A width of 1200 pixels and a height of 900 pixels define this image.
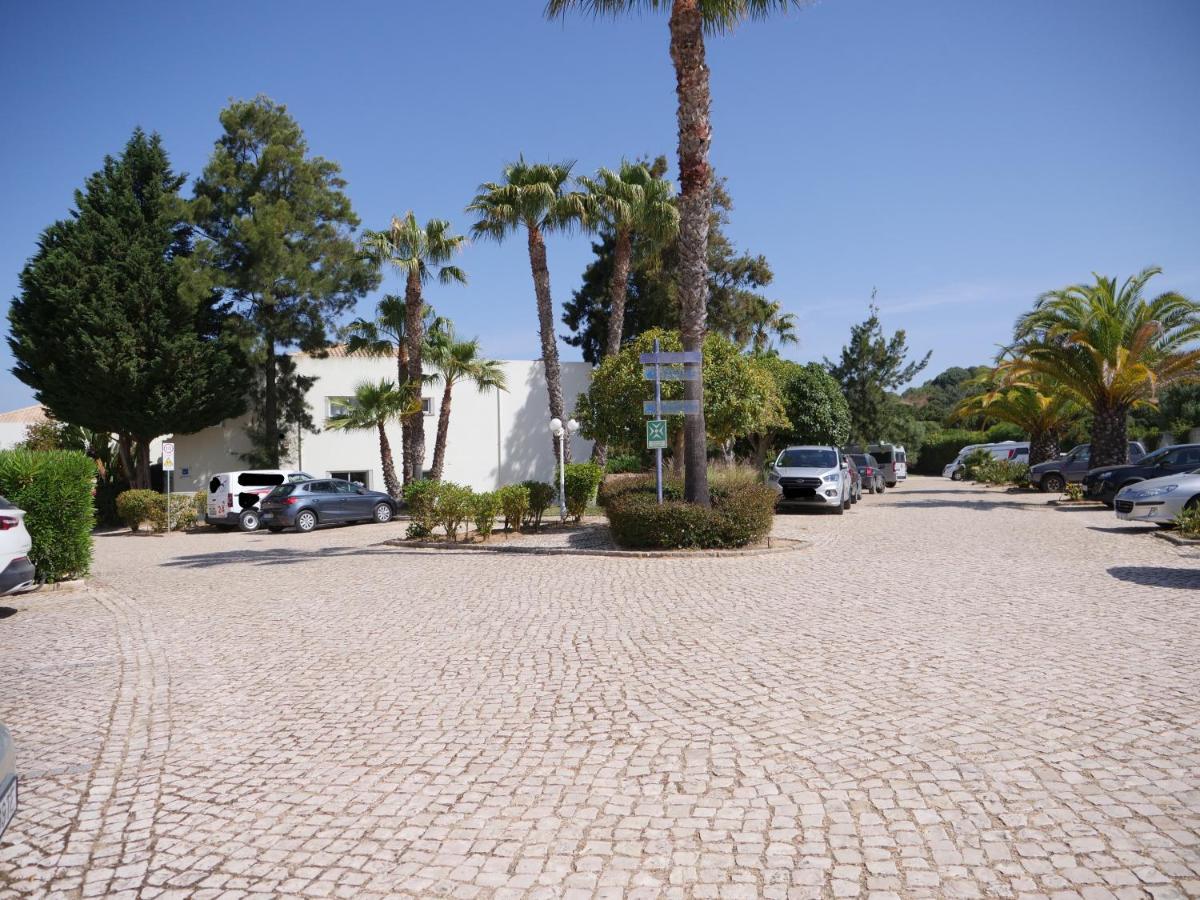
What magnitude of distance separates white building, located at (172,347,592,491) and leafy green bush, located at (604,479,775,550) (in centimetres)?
1707

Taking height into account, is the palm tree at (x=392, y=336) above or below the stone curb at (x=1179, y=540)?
above

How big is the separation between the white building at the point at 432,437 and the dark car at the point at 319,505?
6.48m

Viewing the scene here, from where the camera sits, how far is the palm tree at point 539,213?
23156 millimetres

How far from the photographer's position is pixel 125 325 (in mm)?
25766

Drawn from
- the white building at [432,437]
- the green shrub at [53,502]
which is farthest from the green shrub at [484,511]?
the white building at [432,437]

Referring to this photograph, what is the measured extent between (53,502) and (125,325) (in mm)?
17281

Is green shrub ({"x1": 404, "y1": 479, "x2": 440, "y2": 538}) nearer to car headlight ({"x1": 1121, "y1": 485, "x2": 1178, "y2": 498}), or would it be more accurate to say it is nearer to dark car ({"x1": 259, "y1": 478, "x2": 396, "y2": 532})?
dark car ({"x1": 259, "y1": 478, "x2": 396, "y2": 532})

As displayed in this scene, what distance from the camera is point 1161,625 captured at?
6988mm

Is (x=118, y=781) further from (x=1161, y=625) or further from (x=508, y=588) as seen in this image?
(x=1161, y=625)

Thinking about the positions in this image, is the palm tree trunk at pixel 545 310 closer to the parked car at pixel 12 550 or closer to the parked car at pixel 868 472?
the parked car at pixel 868 472

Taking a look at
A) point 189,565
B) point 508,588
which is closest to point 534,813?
point 508,588

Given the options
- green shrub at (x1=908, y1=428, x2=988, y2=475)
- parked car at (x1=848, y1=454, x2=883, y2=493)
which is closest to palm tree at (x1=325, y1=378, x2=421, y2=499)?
parked car at (x1=848, y1=454, x2=883, y2=493)

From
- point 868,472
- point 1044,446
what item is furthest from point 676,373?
point 1044,446

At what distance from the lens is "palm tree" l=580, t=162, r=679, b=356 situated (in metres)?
24.1
